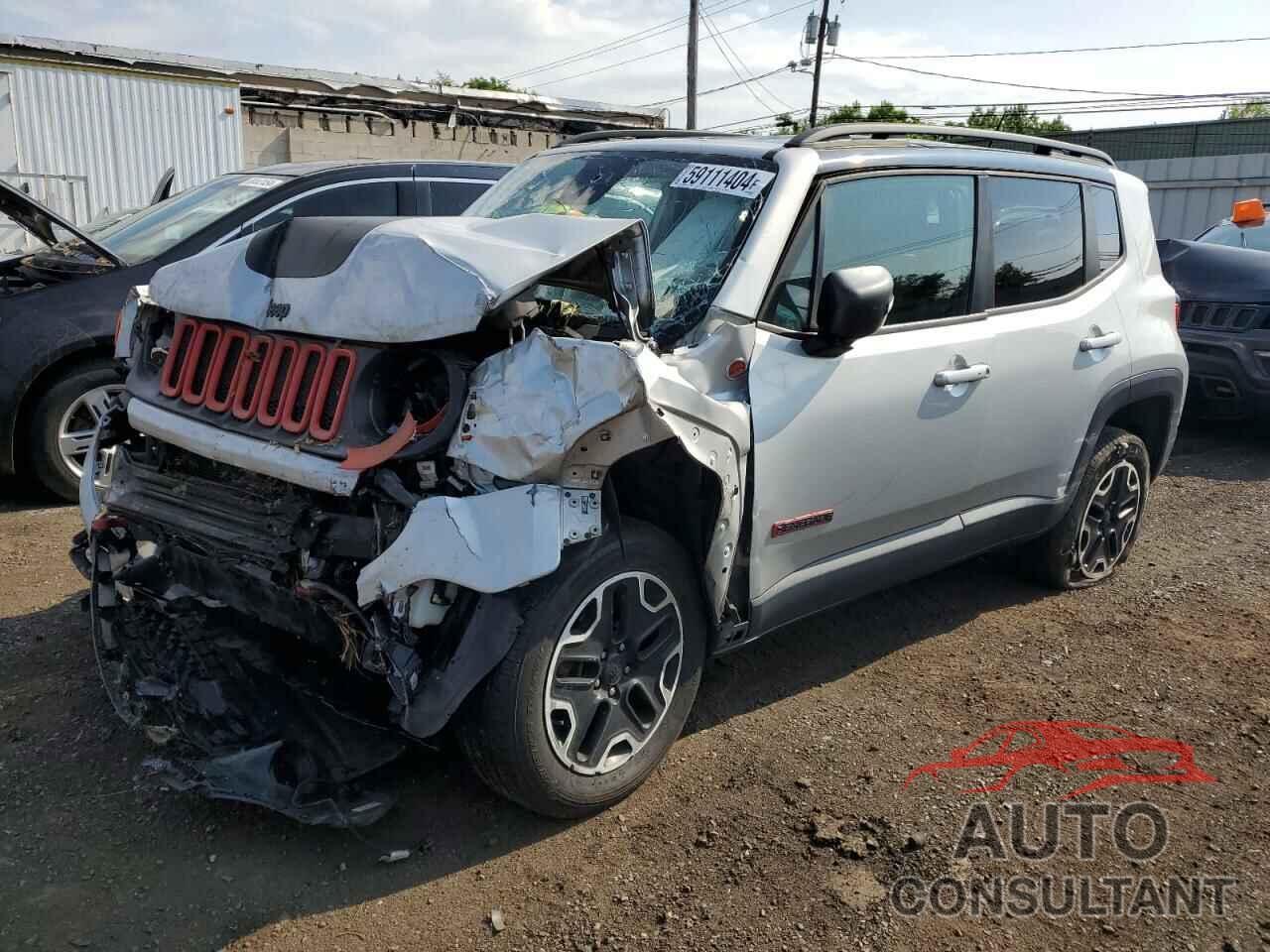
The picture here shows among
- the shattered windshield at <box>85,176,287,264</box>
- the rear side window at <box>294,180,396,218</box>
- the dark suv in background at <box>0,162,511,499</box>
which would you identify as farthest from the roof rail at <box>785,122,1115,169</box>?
the shattered windshield at <box>85,176,287,264</box>

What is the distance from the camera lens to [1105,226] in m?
4.62

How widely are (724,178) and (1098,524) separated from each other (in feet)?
8.80

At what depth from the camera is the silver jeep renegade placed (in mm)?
2703

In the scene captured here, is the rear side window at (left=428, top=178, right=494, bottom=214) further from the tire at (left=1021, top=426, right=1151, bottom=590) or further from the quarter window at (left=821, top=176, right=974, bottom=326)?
the tire at (left=1021, top=426, right=1151, bottom=590)

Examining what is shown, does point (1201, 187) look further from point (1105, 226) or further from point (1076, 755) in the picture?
point (1076, 755)

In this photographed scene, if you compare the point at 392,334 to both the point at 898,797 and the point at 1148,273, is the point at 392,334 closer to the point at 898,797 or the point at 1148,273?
the point at 898,797

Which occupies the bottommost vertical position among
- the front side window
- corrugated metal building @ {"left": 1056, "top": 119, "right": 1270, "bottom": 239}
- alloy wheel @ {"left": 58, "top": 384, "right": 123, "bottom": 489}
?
alloy wheel @ {"left": 58, "top": 384, "right": 123, "bottom": 489}

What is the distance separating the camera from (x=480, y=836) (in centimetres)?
298

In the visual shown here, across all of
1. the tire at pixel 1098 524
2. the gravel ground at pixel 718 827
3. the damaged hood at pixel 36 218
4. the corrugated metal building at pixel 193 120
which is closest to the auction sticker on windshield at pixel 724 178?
the gravel ground at pixel 718 827

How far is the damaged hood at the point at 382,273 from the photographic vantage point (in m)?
2.72

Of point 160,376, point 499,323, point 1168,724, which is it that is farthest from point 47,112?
point 1168,724

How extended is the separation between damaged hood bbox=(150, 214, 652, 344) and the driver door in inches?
25.3

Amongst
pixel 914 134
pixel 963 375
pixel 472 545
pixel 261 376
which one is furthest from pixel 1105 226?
pixel 261 376

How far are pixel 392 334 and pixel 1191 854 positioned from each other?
8.89 feet
